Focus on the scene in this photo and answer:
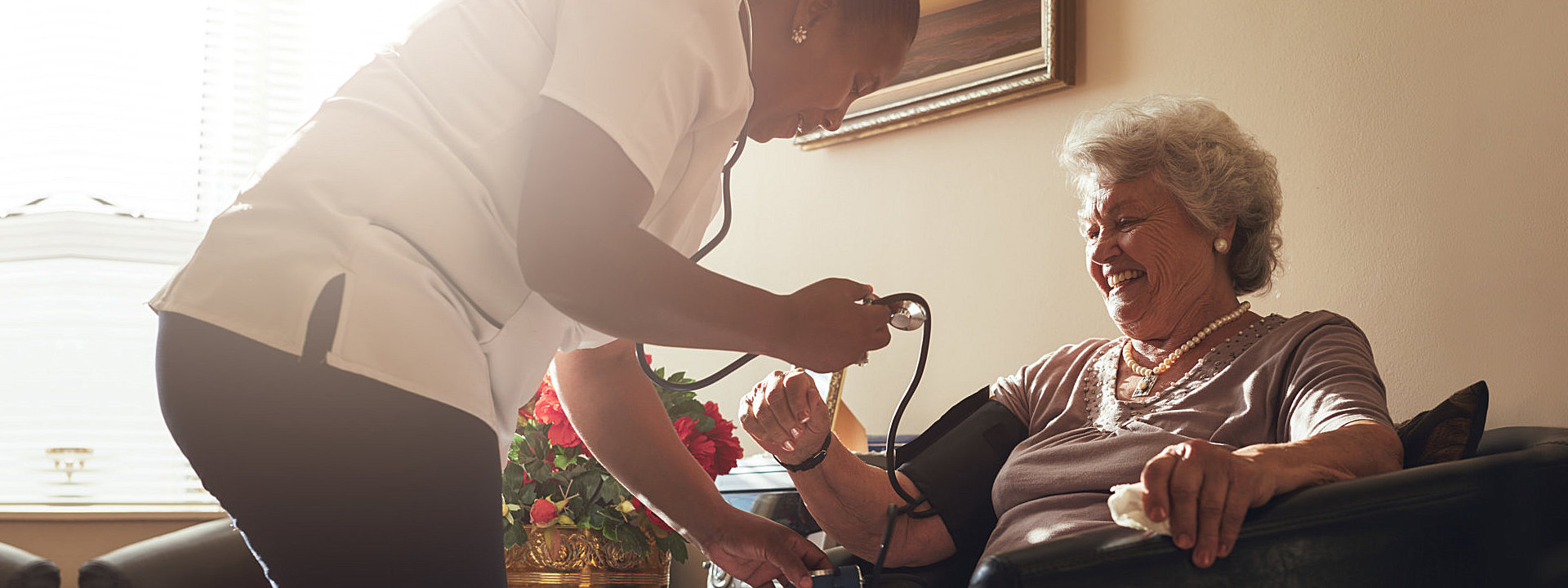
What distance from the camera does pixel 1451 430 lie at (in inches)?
49.8

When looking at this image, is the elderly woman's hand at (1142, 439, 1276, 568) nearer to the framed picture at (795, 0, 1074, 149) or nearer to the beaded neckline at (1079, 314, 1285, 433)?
the beaded neckline at (1079, 314, 1285, 433)

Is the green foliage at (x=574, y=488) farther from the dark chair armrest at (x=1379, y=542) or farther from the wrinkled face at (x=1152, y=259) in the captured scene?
the dark chair armrest at (x=1379, y=542)

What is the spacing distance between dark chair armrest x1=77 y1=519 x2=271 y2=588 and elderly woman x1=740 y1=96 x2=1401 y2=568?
3.28 feet

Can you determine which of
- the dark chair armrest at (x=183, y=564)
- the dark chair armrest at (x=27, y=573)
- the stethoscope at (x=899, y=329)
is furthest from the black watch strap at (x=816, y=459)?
the dark chair armrest at (x=27, y=573)

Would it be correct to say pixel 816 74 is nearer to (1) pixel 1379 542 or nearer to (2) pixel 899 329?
(2) pixel 899 329

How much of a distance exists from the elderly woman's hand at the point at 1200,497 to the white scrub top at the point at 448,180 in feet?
1.71

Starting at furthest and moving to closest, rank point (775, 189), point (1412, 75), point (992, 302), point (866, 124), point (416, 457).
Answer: point (775, 189) → point (866, 124) → point (992, 302) → point (1412, 75) → point (416, 457)

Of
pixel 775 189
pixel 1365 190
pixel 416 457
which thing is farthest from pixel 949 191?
pixel 416 457

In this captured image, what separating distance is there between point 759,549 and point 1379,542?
0.66m

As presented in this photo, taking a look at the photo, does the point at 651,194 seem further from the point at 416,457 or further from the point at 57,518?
the point at 57,518

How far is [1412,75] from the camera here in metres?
1.78

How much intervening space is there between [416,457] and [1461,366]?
1609 mm

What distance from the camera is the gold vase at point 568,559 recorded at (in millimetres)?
2254

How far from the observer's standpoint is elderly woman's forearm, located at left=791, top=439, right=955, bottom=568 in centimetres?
164
